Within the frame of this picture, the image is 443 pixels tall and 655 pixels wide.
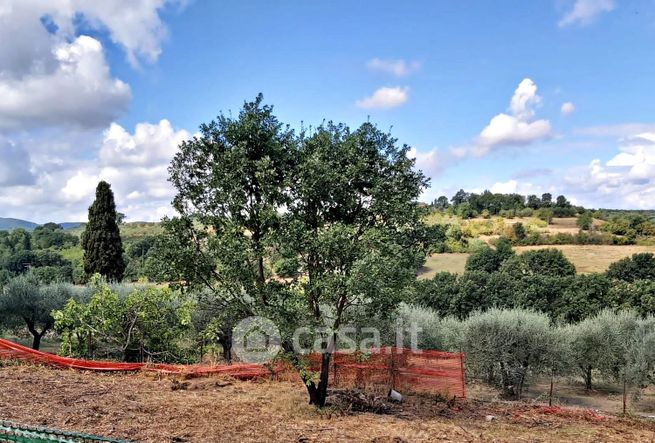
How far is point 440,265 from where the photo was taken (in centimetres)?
7175

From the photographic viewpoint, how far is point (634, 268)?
58.6 meters

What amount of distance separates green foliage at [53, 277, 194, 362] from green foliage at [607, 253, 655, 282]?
57.5m

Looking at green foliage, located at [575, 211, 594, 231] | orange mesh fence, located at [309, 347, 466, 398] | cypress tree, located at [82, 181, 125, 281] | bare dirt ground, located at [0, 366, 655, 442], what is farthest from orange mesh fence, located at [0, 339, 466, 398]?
green foliage, located at [575, 211, 594, 231]

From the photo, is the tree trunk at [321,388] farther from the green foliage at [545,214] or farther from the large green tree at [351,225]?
the green foliage at [545,214]

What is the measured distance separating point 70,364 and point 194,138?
734 centimetres

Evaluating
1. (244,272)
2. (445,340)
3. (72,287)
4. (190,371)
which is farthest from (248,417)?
(72,287)

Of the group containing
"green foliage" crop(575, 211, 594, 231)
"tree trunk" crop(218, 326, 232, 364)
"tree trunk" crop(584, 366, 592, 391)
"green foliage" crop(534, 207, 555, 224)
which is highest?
"green foliage" crop(534, 207, 555, 224)

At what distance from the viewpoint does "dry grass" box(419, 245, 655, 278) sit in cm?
6525

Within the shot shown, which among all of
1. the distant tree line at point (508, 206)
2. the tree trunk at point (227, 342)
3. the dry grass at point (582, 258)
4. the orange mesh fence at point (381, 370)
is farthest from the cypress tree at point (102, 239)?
the distant tree line at point (508, 206)

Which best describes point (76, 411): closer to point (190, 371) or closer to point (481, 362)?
point (190, 371)

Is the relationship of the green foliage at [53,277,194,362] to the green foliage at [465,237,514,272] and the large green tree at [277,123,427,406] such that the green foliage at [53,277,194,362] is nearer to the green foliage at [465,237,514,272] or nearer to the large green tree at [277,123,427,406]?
the large green tree at [277,123,427,406]

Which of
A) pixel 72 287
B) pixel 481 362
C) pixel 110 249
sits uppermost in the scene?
pixel 110 249

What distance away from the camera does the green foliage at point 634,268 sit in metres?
57.5

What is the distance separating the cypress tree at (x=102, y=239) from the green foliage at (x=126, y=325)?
16922mm
